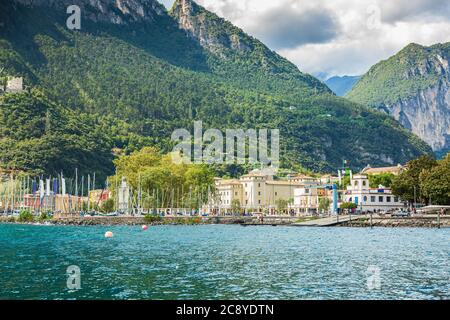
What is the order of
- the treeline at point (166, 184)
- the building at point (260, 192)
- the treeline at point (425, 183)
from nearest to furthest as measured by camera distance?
the treeline at point (425, 183) → the treeline at point (166, 184) → the building at point (260, 192)

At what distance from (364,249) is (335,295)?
24.6 m

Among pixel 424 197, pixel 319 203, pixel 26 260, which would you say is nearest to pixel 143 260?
pixel 26 260

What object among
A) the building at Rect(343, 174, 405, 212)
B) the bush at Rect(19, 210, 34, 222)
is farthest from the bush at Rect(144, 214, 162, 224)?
the building at Rect(343, 174, 405, 212)

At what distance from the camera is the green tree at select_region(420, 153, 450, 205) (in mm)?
107625

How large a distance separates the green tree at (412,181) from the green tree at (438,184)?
5.76 meters

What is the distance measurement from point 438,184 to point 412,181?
1112 centimetres

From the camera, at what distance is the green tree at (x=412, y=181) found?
118463 mm

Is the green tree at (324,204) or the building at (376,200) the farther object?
the green tree at (324,204)

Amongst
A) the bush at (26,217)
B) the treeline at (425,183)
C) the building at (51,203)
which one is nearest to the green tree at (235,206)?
the building at (51,203)

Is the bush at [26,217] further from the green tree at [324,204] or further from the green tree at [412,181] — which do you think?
the green tree at [412,181]

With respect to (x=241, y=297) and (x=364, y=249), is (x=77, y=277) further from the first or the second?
(x=364, y=249)

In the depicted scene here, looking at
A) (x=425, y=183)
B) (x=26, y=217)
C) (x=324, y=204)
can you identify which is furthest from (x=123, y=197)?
(x=425, y=183)

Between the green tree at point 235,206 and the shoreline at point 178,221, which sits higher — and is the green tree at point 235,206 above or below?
above
